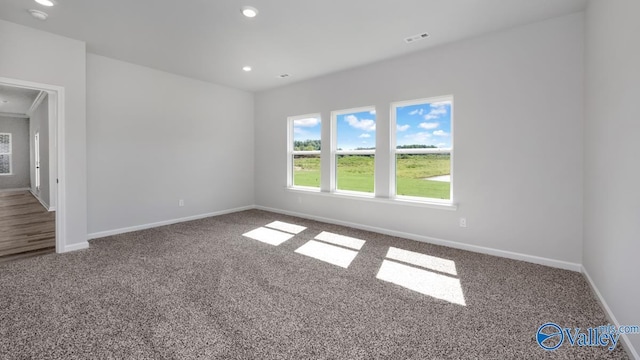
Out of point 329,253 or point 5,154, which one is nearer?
point 329,253

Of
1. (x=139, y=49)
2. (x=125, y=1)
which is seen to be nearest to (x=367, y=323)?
(x=125, y=1)

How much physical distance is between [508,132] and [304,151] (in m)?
3.41

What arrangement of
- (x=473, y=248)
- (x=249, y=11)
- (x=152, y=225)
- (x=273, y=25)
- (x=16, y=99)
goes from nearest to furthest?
1. (x=249, y=11)
2. (x=273, y=25)
3. (x=473, y=248)
4. (x=152, y=225)
5. (x=16, y=99)

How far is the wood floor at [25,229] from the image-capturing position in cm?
349

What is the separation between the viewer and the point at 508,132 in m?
3.16

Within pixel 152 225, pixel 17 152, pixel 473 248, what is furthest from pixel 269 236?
pixel 17 152

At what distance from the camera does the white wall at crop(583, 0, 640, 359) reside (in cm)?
163

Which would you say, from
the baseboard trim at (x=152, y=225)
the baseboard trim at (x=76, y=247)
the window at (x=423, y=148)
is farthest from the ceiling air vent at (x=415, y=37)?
the baseboard trim at (x=76, y=247)

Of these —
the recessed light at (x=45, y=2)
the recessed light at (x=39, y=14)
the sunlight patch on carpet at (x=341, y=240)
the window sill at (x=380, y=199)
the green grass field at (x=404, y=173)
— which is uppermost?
the recessed light at (x=39, y=14)

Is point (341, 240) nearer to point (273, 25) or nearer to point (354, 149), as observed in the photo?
point (354, 149)

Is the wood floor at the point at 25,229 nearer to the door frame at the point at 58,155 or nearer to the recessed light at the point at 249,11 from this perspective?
the door frame at the point at 58,155

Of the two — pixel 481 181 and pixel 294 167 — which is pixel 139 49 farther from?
pixel 481 181

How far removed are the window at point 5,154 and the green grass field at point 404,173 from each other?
10.7m

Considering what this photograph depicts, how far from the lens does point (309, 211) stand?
17.3 ft
